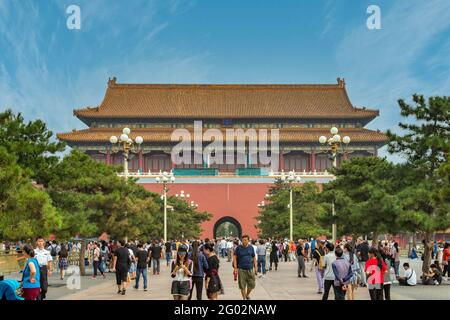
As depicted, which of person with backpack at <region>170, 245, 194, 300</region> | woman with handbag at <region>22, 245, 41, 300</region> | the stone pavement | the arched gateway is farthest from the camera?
the arched gateway

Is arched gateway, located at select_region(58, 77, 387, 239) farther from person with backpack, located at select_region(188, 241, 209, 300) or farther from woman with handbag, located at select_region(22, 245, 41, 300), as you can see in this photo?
woman with handbag, located at select_region(22, 245, 41, 300)

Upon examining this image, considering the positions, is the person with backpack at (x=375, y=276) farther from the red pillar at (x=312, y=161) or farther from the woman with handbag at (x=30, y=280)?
the red pillar at (x=312, y=161)

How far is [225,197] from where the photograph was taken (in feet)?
203

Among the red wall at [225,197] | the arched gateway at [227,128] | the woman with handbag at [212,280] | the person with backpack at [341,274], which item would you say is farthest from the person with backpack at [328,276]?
the red wall at [225,197]

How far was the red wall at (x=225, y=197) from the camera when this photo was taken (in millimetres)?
61269

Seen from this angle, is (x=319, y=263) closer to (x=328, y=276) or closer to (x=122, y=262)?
(x=328, y=276)

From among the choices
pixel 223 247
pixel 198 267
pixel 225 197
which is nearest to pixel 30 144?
pixel 198 267

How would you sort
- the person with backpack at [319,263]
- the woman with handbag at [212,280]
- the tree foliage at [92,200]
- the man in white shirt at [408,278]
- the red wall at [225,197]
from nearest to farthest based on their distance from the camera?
the woman with handbag at [212,280], the person with backpack at [319,263], the man in white shirt at [408,278], the tree foliage at [92,200], the red wall at [225,197]

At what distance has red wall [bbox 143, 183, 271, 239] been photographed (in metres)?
61.3

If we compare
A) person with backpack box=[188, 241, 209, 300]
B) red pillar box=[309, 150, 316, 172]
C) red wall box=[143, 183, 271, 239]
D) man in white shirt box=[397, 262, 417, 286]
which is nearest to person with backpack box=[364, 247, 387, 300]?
person with backpack box=[188, 241, 209, 300]

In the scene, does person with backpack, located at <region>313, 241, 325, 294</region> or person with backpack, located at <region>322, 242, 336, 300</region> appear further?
person with backpack, located at <region>313, 241, 325, 294</region>
